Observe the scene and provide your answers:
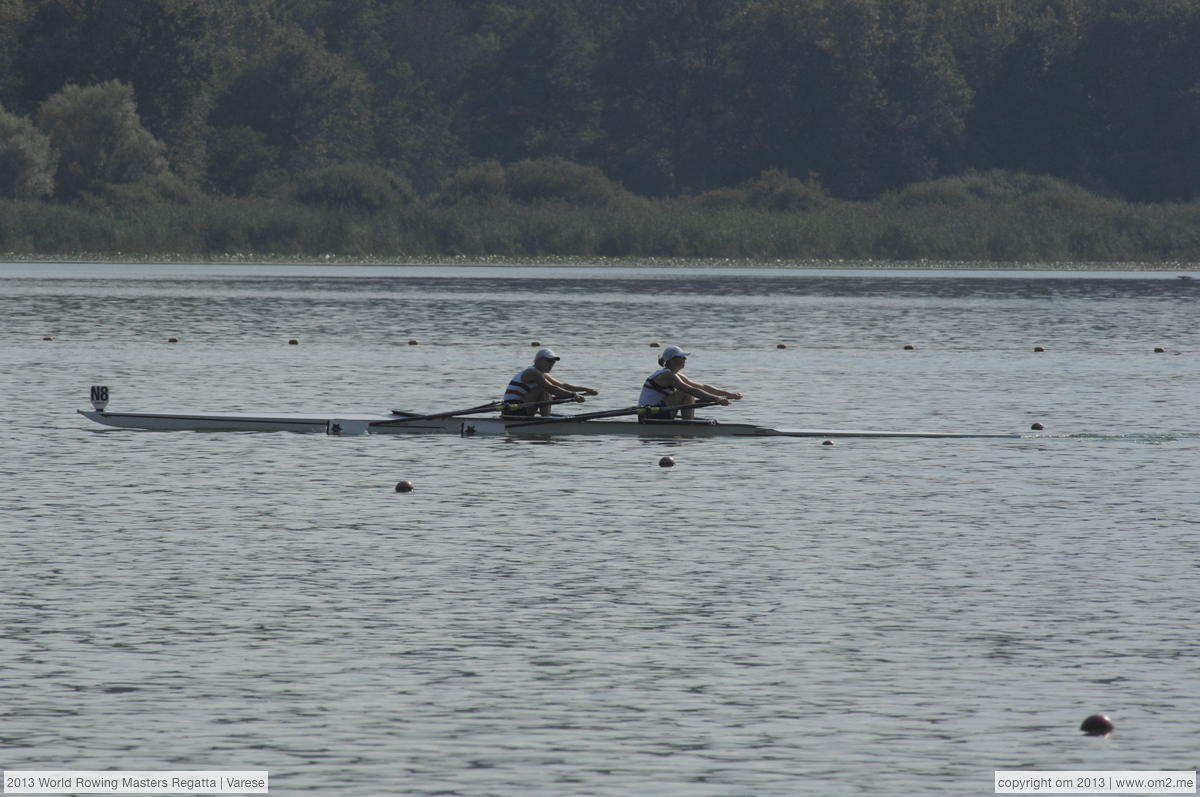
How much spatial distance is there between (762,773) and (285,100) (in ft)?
355

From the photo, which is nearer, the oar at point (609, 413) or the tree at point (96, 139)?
the oar at point (609, 413)

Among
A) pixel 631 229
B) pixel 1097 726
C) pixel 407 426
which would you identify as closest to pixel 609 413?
pixel 407 426

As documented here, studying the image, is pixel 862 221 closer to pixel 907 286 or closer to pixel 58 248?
pixel 907 286

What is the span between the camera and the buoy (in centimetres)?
1277

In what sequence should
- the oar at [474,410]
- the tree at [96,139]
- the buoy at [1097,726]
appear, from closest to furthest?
1. the buoy at [1097,726]
2. the oar at [474,410]
3. the tree at [96,139]

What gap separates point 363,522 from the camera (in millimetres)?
21656

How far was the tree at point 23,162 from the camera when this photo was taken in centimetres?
9631

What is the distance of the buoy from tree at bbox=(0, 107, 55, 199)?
8906 centimetres

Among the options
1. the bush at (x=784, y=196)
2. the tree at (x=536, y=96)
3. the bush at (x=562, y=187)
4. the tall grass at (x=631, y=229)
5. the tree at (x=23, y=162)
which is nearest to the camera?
the tree at (x=23, y=162)
